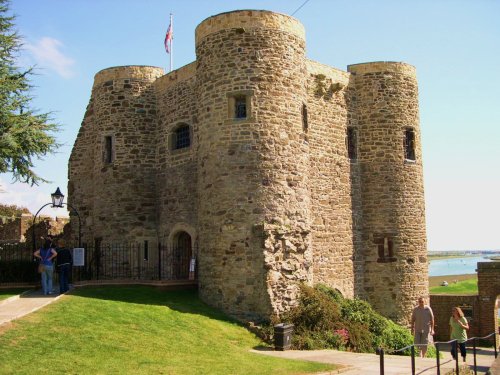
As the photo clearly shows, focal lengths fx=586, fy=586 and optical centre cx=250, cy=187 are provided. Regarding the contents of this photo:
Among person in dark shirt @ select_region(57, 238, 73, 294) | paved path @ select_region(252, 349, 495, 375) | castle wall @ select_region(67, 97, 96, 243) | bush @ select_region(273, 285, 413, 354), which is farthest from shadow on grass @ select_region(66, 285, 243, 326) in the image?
castle wall @ select_region(67, 97, 96, 243)

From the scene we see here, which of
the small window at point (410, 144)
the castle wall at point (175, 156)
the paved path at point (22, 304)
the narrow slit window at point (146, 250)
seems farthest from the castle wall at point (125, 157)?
the small window at point (410, 144)

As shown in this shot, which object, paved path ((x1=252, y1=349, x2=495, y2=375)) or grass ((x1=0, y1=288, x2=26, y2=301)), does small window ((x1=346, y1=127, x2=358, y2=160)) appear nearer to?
paved path ((x1=252, y1=349, x2=495, y2=375))

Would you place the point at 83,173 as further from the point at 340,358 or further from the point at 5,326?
the point at 340,358

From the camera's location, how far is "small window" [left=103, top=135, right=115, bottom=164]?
23844mm

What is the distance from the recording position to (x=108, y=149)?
23984 millimetres

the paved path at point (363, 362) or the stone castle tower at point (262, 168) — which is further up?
the stone castle tower at point (262, 168)

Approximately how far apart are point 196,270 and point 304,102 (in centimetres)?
704

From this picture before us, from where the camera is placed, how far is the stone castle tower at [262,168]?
18.2 meters

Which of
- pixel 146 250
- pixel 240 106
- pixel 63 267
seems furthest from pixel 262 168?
pixel 146 250

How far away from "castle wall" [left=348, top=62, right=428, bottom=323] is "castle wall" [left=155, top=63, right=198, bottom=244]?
23.7ft

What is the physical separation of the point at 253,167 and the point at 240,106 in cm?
216

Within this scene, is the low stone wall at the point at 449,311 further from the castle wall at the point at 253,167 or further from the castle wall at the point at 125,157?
the castle wall at the point at 125,157

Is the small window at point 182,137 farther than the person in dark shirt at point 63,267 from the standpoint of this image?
Yes

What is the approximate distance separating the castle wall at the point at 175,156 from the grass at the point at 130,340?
4982mm
